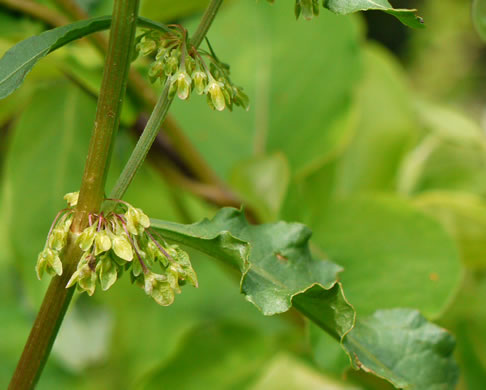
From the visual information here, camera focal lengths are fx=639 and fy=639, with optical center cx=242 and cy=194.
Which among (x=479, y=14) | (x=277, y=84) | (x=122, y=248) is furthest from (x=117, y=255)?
(x=277, y=84)

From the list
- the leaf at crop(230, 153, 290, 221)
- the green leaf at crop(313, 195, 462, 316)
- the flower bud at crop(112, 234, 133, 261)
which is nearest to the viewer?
the flower bud at crop(112, 234, 133, 261)

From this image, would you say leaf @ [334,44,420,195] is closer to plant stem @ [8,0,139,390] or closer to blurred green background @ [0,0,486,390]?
blurred green background @ [0,0,486,390]

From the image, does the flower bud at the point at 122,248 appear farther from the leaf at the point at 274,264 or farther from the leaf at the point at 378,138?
Answer: the leaf at the point at 378,138

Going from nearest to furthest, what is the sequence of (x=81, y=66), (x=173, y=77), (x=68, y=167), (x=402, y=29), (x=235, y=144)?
1. (x=173, y=77)
2. (x=81, y=66)
3. (x=68, y=167)
4. (x=235, y=144)
5. (x=402, y=29)

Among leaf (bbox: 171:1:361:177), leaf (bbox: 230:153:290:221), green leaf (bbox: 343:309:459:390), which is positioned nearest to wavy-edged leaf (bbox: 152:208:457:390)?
green leaf (bbox: 343:309:459:390)

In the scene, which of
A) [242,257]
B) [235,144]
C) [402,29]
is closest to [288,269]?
[242,257]

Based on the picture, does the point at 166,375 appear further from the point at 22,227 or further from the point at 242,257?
the point at 242,257
